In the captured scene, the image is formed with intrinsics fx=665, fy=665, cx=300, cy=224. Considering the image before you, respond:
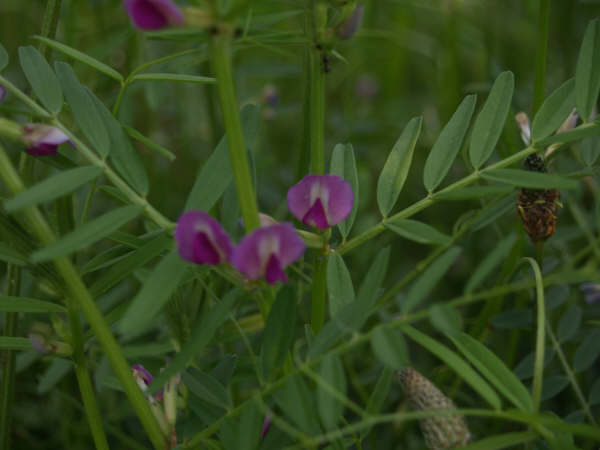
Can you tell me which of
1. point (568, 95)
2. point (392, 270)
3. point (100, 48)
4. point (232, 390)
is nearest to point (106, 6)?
point (100, 48)

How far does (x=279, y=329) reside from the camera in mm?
596

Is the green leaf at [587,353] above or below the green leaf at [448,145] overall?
below

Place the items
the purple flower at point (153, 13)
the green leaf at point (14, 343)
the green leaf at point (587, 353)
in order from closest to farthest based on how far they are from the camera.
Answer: the purple flower at point (153, 13)
the green leaf at point (14, 343)
the green leaf at point (587, 353)

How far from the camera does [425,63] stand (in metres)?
2.29

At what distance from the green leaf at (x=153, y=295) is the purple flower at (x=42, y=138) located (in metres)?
0.16

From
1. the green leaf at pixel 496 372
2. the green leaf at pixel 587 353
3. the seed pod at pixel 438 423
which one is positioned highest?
the green leaf at pixel 496 372

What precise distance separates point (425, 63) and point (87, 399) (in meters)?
1.89

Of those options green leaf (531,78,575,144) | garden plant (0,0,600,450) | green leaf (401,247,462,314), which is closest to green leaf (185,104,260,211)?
garden plant (0,0,600,450)

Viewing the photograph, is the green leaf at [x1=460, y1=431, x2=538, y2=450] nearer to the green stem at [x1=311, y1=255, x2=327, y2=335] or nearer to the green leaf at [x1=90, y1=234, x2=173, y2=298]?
the green stem at [x1=311, y1=255, x2=327, y2=335]

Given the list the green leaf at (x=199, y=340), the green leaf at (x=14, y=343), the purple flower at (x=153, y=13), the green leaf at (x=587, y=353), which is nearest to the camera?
the purple flower at (x=153, y=13)

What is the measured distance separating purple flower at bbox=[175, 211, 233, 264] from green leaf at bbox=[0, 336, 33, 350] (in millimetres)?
279

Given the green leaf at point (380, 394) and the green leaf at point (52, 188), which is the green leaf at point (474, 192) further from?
the green leaf at point (52, 188)

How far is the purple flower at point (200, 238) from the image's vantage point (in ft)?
1.75

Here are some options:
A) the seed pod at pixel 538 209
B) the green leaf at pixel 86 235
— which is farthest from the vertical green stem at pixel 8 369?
the seed pod at pixel 538 209
